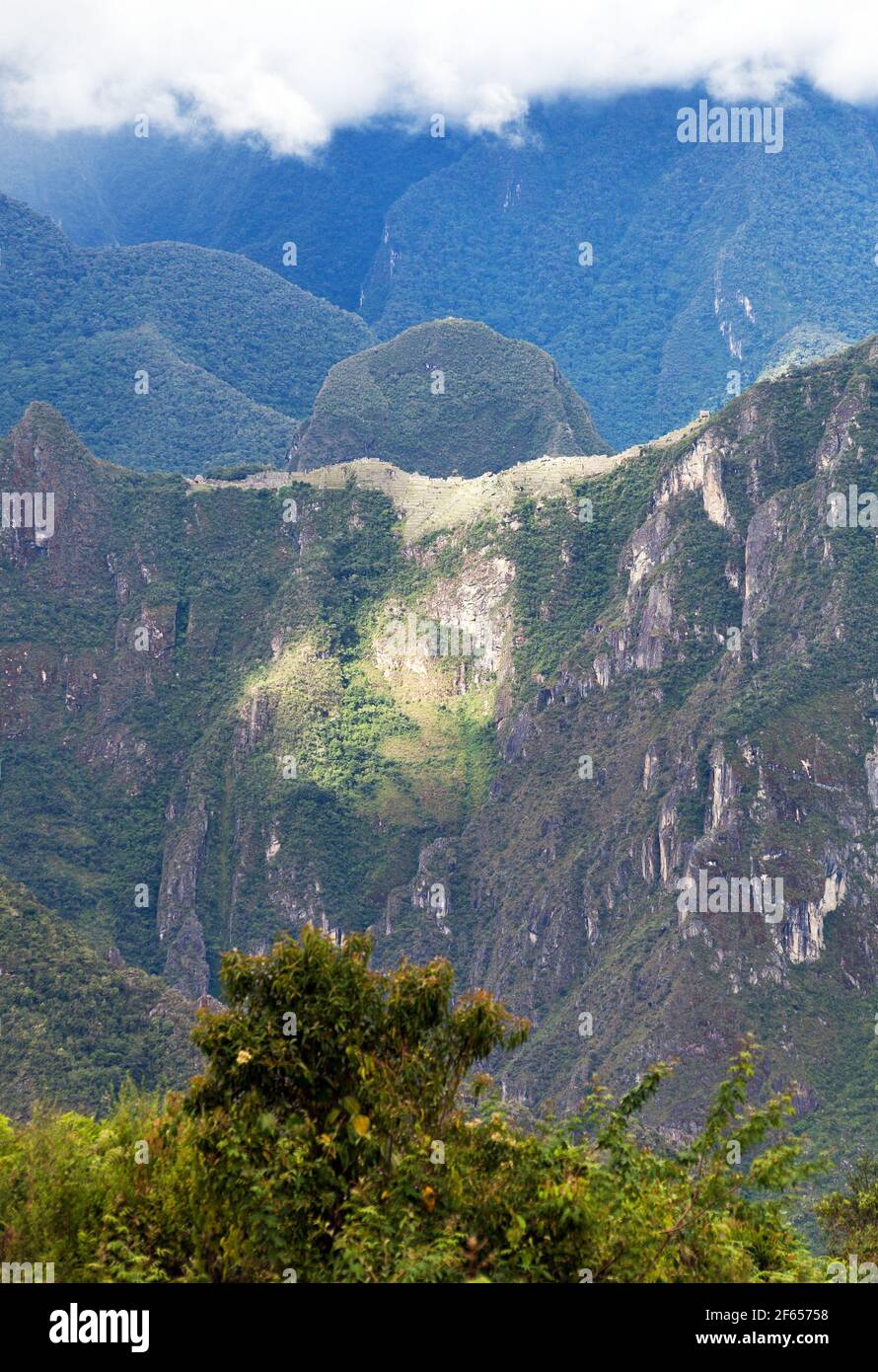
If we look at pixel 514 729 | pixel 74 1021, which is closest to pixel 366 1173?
pixel 74 1021

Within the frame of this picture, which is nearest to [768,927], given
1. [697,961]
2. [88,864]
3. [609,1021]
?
[697,961]

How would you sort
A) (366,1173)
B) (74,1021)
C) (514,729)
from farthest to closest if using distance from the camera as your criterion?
1. (514,729)
2. (74,1021)
3. (366,1173)

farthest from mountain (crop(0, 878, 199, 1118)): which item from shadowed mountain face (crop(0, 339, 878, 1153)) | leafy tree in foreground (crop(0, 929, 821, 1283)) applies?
leafy tree in foreground (crop(0, 929, 821, 1283))

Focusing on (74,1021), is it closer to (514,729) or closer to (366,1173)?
(514,729)

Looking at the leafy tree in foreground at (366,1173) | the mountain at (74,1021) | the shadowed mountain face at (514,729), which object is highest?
the shadowed mountain face at (514,729)

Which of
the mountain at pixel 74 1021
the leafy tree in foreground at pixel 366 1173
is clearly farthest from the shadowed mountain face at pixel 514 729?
the leafy tree in foreground at pixel 366 1173

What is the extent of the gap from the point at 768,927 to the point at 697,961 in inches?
206

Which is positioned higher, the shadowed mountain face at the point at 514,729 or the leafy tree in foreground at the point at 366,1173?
the shadowed mountain face at the point at 514,729

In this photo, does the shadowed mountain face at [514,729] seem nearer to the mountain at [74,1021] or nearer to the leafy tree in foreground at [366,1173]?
the mountain at [74,1021]

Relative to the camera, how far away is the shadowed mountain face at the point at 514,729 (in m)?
108

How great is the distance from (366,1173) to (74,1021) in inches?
2825

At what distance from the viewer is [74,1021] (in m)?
90.1

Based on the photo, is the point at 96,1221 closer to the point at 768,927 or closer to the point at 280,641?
the point at 768,927

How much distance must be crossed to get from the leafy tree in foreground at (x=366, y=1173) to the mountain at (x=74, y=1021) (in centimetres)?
5993
